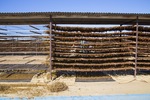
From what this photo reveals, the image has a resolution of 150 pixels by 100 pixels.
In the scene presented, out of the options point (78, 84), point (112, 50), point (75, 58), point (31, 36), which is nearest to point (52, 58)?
point (75, 58)

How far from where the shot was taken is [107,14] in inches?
337

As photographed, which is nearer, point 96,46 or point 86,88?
point 86,88

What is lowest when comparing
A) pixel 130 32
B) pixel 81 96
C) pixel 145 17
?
pixel 81 96

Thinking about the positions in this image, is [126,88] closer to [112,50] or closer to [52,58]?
[112,50]

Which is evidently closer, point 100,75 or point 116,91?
point 116,91

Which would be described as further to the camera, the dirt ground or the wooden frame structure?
the wooden frame structure

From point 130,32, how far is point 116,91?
151 inches

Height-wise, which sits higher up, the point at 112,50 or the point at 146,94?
the point at 112,50

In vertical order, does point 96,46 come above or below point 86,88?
above

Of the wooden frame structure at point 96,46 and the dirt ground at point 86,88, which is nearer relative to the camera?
the dirt ground at point 86,88

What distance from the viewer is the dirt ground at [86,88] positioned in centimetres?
722

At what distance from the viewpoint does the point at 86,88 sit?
788 cm

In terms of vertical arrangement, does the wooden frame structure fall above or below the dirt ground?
above

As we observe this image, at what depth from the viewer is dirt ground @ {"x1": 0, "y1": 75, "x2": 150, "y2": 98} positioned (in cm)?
722
